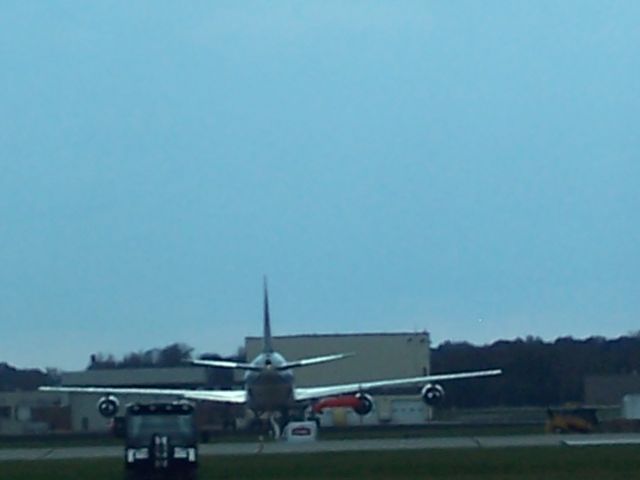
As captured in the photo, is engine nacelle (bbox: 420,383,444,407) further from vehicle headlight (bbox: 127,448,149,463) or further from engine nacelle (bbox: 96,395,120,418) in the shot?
vehicle headlight (bbox: 127,448,149,463)

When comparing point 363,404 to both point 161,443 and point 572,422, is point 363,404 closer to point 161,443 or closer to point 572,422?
point 572,422

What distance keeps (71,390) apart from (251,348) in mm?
41497

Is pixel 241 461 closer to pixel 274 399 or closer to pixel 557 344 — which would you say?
pixel 274 399

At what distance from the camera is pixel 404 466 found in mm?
43656

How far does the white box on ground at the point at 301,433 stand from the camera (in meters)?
69.1

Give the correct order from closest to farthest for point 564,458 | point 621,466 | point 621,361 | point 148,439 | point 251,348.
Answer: point 148,439 → point 621,466 → point 564,458 → point 251,348 → point 621,361

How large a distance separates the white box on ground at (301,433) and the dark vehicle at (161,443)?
29418mm

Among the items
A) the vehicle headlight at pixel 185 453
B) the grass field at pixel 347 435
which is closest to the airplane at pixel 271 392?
the grass field at pixel 347 435

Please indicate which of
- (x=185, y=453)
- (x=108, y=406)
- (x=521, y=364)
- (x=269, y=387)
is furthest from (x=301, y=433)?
(x=521, y=364)

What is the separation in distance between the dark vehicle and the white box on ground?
96.5 ft

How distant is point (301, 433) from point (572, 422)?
13526mm

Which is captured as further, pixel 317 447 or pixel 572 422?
pixel 572 422

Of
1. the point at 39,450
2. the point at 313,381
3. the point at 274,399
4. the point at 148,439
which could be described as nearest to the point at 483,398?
the point at 313,381

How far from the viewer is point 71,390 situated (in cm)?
8725
